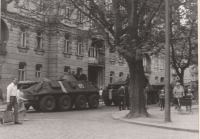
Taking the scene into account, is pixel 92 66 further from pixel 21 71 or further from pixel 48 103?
pixel 48 103

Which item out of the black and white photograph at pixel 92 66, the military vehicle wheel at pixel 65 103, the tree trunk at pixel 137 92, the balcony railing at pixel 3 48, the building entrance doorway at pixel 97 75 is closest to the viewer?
the black and white photograph at pixel 92 66

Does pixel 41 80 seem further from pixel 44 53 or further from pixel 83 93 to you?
pixel 44 53

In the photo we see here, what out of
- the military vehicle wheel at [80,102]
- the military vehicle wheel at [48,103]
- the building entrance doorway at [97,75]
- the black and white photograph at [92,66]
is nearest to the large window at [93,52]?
the black and white photograph at [92,66]

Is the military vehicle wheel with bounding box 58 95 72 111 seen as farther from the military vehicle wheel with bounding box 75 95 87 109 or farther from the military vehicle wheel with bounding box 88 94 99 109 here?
the military vehicle wheel with bounding box 88 94 99 109

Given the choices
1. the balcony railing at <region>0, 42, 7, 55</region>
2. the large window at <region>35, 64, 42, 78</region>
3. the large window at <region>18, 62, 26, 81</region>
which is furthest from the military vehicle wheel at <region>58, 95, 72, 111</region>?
the large window at <region>35, 64, 42, 78</region>

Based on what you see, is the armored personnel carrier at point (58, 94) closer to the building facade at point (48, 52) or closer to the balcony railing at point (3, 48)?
the building facade at point (48, 52)

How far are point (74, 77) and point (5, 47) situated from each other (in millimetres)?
6850

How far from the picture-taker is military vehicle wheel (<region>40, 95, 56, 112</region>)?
18.0 m

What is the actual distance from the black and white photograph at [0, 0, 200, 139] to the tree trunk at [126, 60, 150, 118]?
0.15 feet

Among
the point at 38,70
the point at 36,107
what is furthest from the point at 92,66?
the point at 36,107

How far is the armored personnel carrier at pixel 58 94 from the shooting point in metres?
18.0

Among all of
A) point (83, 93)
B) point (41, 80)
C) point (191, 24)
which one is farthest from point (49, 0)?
point (191, 24)

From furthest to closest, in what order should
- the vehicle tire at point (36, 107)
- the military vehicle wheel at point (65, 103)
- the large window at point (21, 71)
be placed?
the large window at point (21, 71) < the military vehicle wheel at point (65, 103) < the vehicle tire at point (36, 107)

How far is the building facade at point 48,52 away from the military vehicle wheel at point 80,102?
337 centimetres
